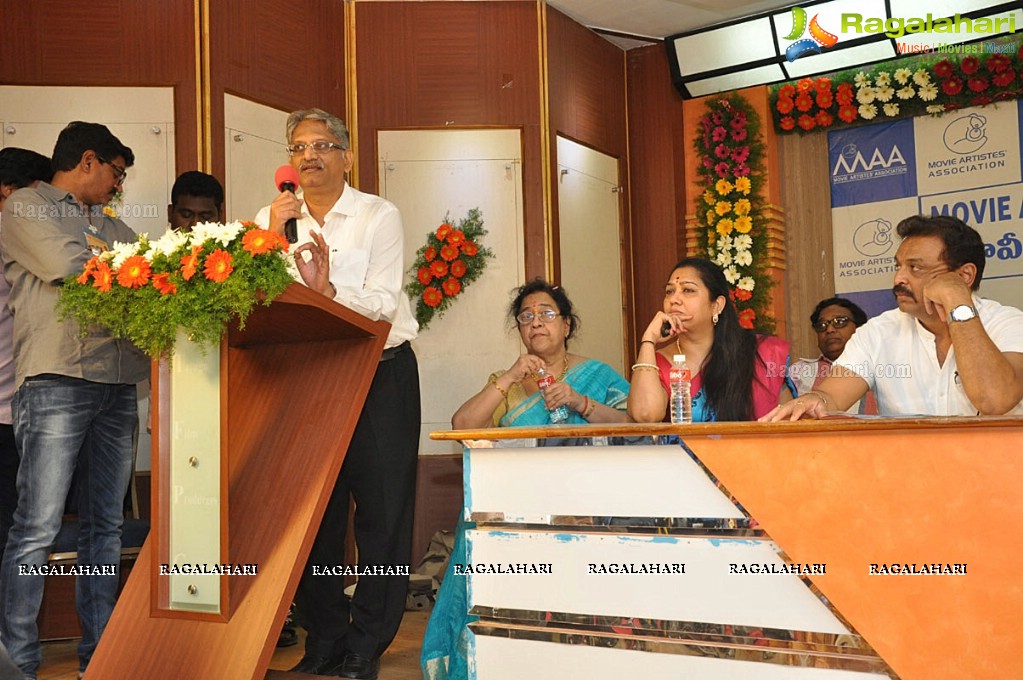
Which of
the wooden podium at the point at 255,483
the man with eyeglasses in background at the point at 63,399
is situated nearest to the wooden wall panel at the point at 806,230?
the wooden podium at the point at 255,483

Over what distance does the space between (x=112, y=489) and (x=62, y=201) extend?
89 cm

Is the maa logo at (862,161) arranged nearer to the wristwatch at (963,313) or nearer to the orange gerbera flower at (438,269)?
the orange gerbera flower at (438,269)

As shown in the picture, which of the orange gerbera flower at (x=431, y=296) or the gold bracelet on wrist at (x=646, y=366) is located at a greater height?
the orange gerbera flower at (x=431, y=296)

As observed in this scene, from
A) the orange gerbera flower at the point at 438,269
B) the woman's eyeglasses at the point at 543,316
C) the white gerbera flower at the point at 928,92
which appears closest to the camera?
the woman's eyeglasses at the point at 543,316

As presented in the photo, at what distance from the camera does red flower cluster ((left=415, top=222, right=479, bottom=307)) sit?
5391 mm

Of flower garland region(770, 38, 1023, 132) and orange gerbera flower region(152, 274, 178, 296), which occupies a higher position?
flower garland region(770, 38, 1023, 132)

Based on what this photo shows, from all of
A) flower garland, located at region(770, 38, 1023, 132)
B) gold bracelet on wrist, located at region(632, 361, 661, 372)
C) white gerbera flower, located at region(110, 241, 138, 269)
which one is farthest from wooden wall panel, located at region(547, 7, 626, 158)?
white gerbera flower, located at region(110, 241, 138, 269)

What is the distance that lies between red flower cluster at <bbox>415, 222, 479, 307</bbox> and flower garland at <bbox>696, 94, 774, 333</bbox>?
1.64 metres

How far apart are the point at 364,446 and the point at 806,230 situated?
4.10 meters

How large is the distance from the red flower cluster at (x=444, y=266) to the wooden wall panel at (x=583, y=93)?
54 cm

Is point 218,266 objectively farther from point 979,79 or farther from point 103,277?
point 979,79

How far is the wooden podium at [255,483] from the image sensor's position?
2275 mm

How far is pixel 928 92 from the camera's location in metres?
5.65

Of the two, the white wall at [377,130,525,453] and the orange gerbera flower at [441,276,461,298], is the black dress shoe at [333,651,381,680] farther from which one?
the orange gerbera flower at [441,276,461,298]
